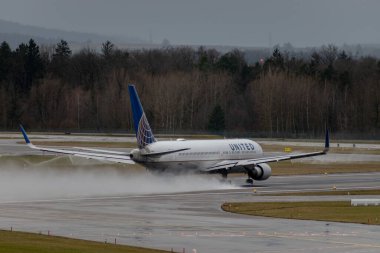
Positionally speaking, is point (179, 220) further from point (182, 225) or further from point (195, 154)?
point (195, 154)

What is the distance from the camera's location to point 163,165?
79188 millimetres

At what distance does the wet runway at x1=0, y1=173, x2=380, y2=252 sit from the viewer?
43.8 metres

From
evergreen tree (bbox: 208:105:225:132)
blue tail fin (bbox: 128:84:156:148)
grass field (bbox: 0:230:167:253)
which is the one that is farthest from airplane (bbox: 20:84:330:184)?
evergreen tree (bbox: 208:105:225:132)

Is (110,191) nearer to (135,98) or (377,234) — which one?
(135,98)

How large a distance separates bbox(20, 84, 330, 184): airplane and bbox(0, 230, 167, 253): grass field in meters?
32.4

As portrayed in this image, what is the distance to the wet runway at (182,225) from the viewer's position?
144 feet

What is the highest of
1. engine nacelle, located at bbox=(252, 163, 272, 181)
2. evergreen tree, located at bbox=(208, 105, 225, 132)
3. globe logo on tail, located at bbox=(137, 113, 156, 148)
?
globe logo on tail, located at bbox=(137, 113, 156, 148)

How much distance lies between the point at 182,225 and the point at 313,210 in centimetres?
1144

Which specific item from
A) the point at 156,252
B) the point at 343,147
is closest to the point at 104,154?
the point at 156,252

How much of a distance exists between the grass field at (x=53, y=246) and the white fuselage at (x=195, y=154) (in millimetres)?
32695

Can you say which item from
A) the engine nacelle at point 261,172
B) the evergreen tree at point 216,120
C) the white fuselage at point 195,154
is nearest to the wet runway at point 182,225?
the white fuselage at point 195,154

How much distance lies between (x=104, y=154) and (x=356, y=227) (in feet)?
110

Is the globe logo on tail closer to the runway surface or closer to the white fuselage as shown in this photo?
the white fuselage

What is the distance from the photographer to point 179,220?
54.1 m
